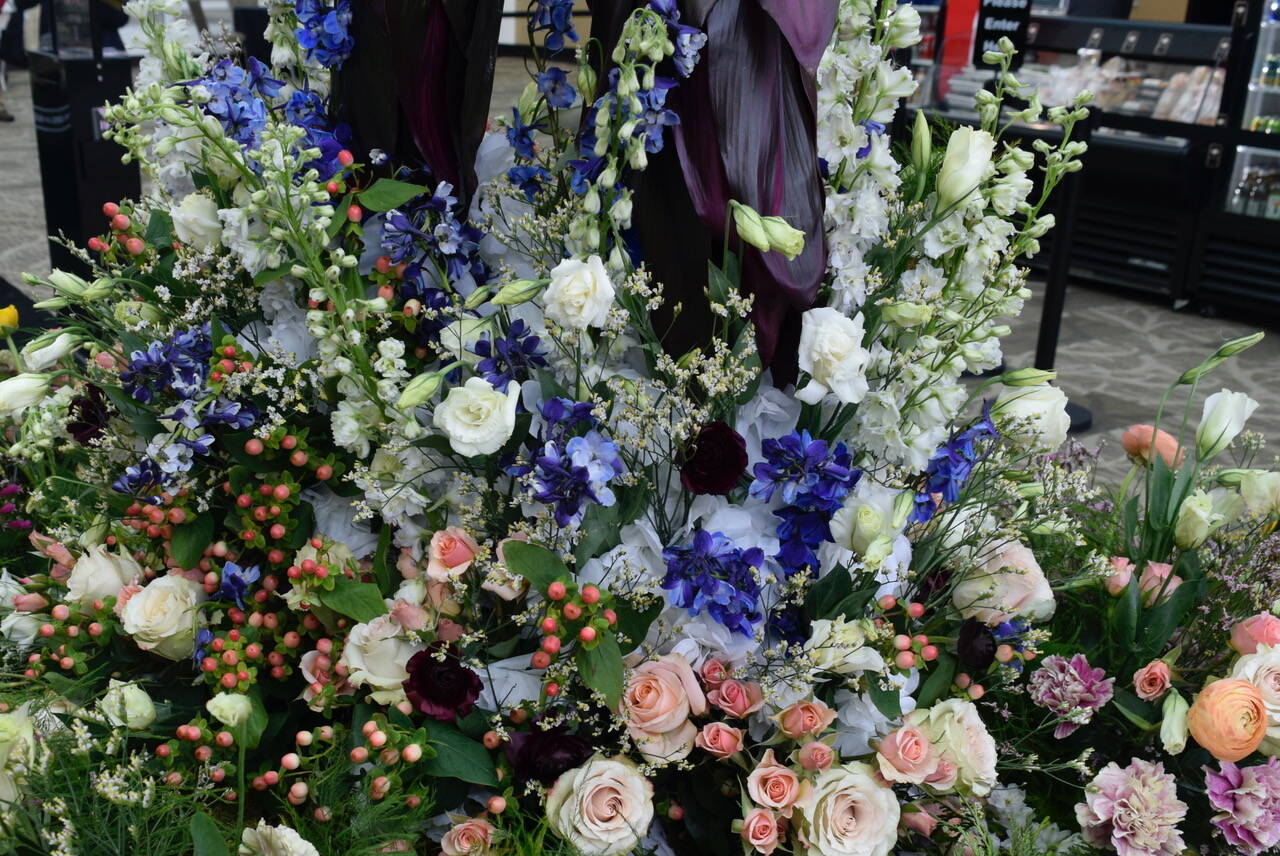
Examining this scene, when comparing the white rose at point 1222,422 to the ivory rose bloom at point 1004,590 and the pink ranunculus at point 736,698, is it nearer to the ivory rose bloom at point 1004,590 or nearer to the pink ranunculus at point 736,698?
the ivory rose bloom at point 1004,590

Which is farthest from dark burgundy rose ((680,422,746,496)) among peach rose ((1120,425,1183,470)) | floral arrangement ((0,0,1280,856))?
peach rose ((1120,425,1183,470))

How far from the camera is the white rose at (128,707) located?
38.1 inches

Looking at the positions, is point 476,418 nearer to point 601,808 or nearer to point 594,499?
point 594,499

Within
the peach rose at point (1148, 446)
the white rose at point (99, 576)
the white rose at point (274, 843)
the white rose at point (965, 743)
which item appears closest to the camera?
the white rose at point (274, 843)

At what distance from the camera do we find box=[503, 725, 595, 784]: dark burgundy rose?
0.94m

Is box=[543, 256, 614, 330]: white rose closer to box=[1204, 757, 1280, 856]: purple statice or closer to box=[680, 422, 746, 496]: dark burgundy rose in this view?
box=[680, 422, 746, 496]: dark burgundy rose

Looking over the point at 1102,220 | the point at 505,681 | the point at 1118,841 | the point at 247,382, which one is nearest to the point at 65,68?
the point at 247,382

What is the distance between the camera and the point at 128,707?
973 mm

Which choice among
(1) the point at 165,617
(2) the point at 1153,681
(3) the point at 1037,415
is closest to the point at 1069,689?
(2) the point at 1153,681

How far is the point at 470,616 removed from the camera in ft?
3.33

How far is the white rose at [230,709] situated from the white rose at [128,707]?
67 mm

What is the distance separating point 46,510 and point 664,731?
68 cm

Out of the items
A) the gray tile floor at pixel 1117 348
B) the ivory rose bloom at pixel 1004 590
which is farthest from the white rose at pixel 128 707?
the gray tile floor at pixel 1117 348

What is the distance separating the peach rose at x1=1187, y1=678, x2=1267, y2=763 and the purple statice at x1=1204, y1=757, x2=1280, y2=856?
2 centimetres
